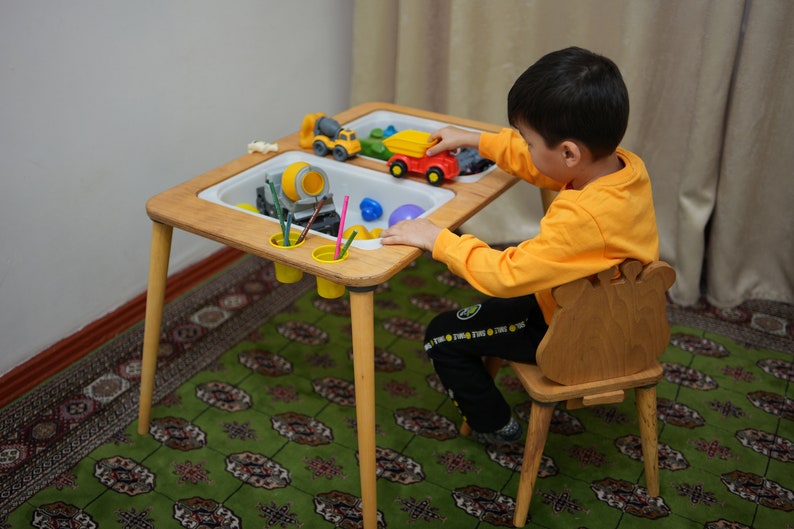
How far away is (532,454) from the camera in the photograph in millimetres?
1292

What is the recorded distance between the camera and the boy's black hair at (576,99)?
3.58ft

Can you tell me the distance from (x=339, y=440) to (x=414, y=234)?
0.59m

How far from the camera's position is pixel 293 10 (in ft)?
7.05

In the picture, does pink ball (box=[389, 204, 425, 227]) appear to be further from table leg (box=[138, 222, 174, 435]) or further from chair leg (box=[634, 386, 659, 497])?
chair leg (box=[634, 386, 659, 497])

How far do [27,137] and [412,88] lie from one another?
3.57ft

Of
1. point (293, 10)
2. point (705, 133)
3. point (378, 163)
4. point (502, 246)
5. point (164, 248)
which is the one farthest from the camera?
point (502, 246)

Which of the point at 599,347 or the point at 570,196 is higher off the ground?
the point at 570,196

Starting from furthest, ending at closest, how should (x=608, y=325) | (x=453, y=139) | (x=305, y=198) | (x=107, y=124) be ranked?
(x=107, y=124), (x=453, y=139), (x=305, y=198), (x=608, y=325)

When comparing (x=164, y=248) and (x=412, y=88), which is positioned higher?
(x=412, y=88)

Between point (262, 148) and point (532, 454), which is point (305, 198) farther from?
point (532, 454)

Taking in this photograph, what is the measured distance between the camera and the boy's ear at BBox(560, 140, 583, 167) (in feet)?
3.70

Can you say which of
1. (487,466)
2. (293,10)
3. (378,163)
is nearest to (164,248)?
(378,163)

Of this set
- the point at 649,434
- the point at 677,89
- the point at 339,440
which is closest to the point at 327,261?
the point at 339,440

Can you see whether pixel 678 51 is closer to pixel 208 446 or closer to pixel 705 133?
pixel 705 133
